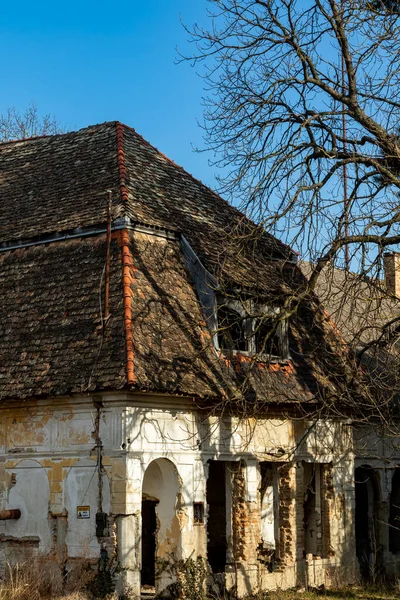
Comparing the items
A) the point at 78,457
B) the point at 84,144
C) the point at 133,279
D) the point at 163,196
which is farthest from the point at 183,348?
the point at 84,144

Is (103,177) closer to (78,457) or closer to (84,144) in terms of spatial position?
(84,144)

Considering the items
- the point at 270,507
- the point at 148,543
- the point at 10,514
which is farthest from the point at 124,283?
the point at 270,507

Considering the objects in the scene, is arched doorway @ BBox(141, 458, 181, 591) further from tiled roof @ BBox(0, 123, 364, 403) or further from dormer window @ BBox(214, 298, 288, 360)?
dormer window @ BBox(214, 298, 288, 360)

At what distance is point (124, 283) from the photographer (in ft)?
54.9

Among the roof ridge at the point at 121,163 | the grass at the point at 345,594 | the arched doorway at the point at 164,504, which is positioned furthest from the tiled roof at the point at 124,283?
the grass at the point at 345,594

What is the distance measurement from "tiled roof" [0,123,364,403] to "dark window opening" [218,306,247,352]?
399 millimetres

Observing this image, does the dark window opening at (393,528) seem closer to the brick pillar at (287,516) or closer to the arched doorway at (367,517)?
the arched doorway at (367,517)

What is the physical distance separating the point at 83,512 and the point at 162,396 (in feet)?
7.56

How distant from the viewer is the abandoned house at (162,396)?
15.7 metres

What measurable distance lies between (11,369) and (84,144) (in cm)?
718

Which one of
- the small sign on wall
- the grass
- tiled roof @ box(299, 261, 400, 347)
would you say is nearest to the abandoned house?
the small sign on wall

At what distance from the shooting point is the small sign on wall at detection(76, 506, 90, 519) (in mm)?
15594

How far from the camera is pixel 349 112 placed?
16453 millimetres

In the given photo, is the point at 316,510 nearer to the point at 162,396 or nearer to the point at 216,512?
the point at 216,512
